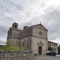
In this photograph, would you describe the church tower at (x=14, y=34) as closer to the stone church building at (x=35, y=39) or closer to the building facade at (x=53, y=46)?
the stone church building at (x=35, y=39)

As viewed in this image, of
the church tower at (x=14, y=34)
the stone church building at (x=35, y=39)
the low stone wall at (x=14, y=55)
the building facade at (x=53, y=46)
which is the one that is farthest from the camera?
the building facade at (x=53, y=46)

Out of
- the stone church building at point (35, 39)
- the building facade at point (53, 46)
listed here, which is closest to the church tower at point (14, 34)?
the stone church building at point (35, 39)

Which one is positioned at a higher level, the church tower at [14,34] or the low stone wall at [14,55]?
the church tower at [14,34]

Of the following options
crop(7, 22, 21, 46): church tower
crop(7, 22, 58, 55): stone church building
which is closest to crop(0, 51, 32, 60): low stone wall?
crop(7, 22, 58, 55): stone church building

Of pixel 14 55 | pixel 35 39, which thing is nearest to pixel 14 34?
pixel 35 39

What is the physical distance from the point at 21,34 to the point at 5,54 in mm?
30662

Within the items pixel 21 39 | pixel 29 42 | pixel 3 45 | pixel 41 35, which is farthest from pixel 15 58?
pixel 21 39

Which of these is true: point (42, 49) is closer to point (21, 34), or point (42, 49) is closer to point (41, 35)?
point (41, 35)

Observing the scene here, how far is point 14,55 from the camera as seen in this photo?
12.0 meters

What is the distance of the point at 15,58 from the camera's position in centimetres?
1199

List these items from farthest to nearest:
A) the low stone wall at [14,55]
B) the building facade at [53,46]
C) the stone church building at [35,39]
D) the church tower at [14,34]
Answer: the building facade at [53,46], the church tower at [14,34], the stone church building at [35,39], the low stone wall at [14,55]

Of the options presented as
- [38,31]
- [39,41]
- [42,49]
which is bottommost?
[42,49]

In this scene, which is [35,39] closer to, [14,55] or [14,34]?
[14,34]

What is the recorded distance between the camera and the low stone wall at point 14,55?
11195mm
